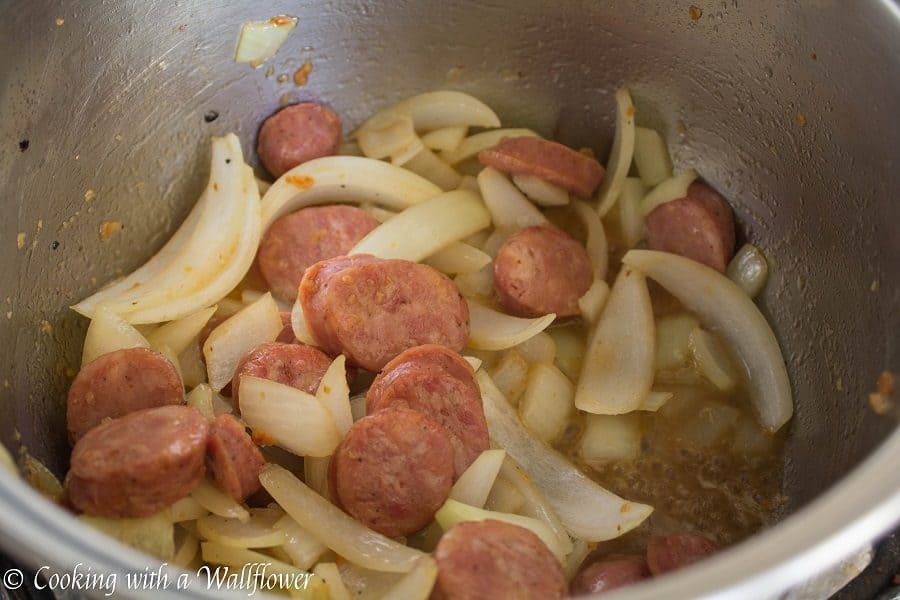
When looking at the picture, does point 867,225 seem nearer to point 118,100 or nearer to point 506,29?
point 506,29

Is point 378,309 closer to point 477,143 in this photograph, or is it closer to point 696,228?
point 477,143

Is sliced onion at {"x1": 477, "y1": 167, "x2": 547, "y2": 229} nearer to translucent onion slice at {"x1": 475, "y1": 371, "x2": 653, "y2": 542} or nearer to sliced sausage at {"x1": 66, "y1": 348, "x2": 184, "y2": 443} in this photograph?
translucent onion slice at {"x1": 475, "y1": 371, "x2": 653, "y2": 542}

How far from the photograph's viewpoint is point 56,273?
203 cm

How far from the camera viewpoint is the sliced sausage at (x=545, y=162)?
7.62 ft

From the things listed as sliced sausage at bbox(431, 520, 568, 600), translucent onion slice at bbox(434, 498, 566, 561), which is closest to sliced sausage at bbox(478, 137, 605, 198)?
translucent onion slice at bbox(434, 498, 566, 561)

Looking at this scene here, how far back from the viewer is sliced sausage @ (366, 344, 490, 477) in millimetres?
1829

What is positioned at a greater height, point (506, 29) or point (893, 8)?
point (893, 8)

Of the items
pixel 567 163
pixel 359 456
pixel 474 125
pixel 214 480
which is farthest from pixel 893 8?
pixel 214 480

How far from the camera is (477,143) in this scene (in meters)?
2.47

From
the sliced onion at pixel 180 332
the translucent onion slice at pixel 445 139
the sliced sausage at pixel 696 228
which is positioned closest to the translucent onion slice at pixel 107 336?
the sliced onion at pixel 180 332

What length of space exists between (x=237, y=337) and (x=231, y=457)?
43cm

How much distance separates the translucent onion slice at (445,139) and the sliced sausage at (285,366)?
77 centimetres

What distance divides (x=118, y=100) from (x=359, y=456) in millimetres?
1079

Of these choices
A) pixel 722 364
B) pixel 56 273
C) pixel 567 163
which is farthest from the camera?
pixel 567 163
